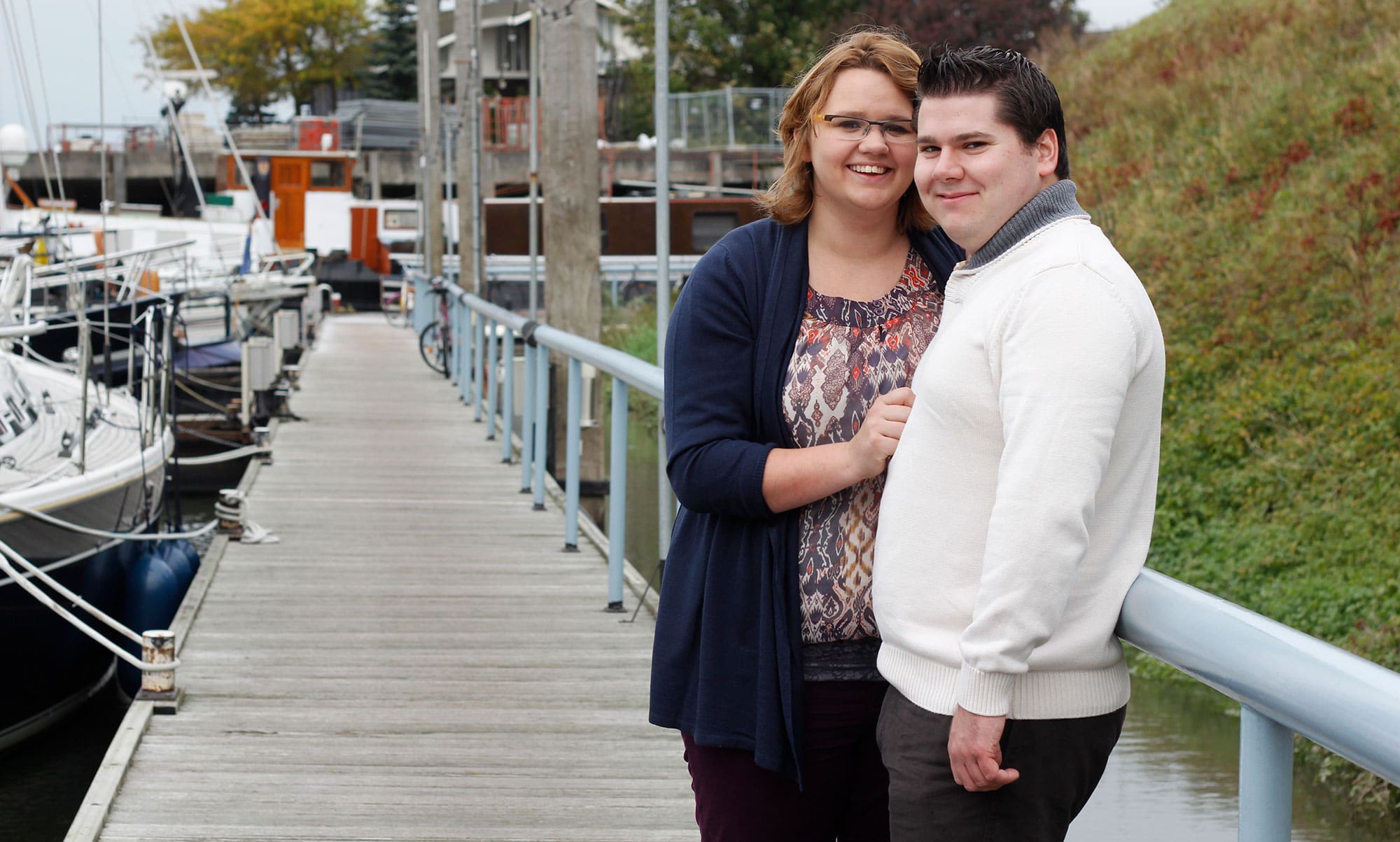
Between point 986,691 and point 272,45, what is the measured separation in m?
70.2

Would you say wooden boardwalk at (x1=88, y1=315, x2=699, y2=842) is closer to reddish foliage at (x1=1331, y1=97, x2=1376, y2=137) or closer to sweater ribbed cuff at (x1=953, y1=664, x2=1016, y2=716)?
sweater ribbed cuff at (x1=953, y1=664, x2=1016, y2=716)

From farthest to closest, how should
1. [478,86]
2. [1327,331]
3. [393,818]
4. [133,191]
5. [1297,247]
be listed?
[133,191]
[478,86]
[1297,247]
[1327,331]
[393,818]

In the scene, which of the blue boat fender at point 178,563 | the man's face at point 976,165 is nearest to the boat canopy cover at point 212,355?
the blue boat fender at point 178,563

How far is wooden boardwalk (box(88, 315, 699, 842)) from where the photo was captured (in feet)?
12.6

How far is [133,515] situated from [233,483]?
905cm

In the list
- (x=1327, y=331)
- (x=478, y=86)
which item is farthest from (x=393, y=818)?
(x=478, y=86)

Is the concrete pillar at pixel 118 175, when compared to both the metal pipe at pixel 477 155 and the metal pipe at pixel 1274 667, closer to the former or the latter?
the metal pipe at pixel 477 155

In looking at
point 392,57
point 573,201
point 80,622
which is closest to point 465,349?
point 573,201

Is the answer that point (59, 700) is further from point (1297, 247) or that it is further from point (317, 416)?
point (1297, 247)

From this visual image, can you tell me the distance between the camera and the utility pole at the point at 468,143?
1634 centimetres

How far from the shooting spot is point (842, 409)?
2.14 m

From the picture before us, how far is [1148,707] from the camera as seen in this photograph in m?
7.63

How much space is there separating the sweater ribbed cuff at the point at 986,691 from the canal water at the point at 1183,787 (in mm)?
2756

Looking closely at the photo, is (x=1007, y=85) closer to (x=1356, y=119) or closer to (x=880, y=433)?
(x=880, y=433)
